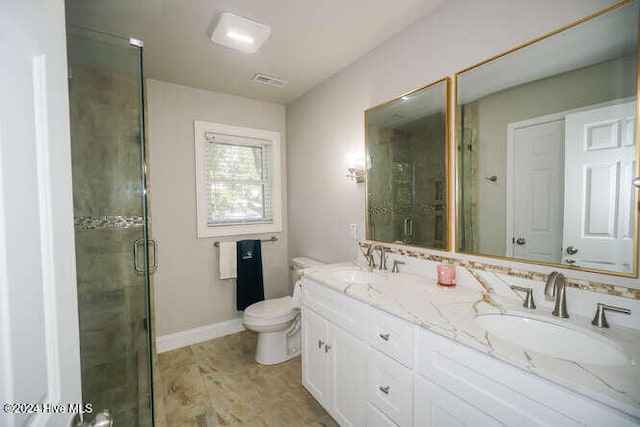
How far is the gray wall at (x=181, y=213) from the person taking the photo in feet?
8.14

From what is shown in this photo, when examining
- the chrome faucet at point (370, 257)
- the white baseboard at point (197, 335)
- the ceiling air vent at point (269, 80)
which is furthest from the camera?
the white baseboard at point (197, 335)

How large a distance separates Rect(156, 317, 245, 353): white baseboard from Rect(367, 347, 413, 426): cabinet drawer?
194cm

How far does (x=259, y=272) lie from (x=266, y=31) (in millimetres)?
2121

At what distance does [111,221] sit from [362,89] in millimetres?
1911

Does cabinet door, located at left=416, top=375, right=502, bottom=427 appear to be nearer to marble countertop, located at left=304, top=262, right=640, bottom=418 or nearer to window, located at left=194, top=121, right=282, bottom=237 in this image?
marble countertop, located at left=304, top=262, right=640, bottom=418

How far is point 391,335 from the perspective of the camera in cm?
120

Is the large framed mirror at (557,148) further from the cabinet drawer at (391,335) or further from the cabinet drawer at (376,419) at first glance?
the cabinet drawer at (376,419)

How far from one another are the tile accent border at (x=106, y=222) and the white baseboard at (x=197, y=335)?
5.06ft

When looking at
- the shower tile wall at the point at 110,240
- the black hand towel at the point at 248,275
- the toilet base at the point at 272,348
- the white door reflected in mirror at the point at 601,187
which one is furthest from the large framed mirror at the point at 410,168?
the shower tile wall at the point at 110,240

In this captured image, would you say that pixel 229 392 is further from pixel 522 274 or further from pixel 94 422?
pixel 522 274

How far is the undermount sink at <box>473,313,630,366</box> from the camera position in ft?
2.98

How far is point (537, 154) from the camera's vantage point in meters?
1.22

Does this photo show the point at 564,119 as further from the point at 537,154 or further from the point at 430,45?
the point at 430,45

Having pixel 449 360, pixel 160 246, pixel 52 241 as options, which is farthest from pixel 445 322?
pixel 160 246
